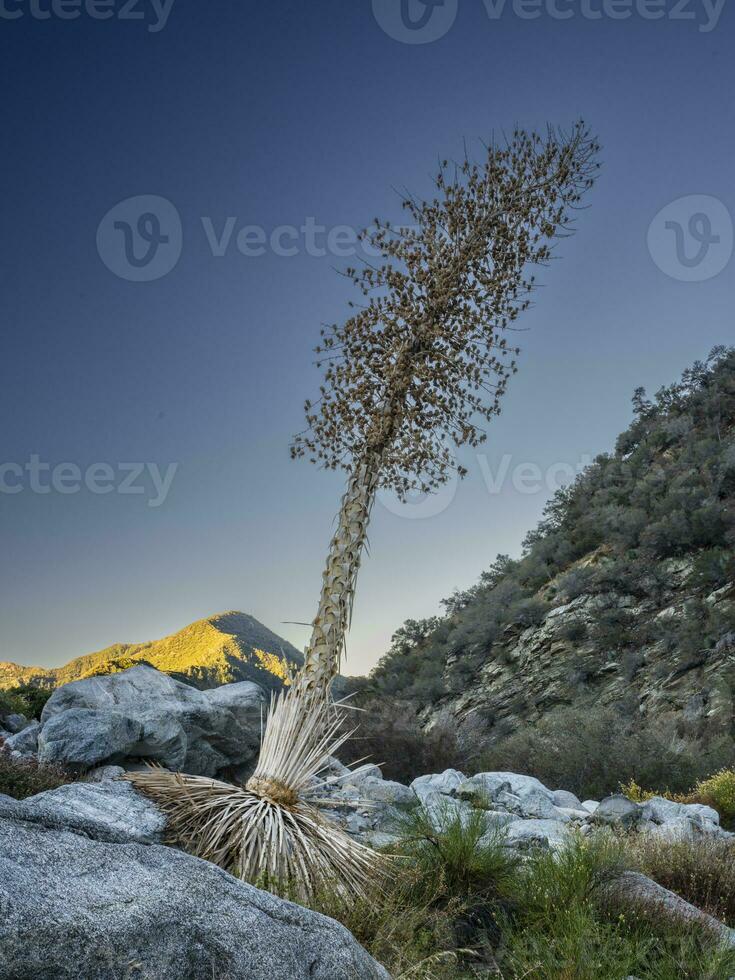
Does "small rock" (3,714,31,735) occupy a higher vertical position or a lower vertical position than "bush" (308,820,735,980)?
higher

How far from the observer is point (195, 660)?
53.5 ft

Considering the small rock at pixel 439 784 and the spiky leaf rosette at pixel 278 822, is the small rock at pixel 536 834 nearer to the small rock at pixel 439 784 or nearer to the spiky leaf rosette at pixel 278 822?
the small rock at pixel 439 784

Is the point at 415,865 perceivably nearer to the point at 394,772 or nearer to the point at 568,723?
the point at 394,772

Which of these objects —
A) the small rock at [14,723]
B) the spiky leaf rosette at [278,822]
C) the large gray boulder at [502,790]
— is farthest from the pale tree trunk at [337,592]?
the small rock at [14,723]

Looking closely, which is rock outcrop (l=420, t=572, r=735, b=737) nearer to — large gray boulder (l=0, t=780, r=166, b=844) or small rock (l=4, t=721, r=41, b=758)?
small rock (l=4, t=721, r=41, b=758)

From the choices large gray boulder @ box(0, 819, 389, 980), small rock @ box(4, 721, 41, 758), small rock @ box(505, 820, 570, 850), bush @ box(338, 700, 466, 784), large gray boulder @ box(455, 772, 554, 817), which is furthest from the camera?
bush @ box(338, 700, 466, 784)

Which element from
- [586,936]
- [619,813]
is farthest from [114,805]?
[619,813]

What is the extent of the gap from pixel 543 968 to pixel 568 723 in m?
13.5

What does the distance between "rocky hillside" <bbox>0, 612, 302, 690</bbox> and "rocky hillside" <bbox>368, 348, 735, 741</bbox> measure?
8.50m

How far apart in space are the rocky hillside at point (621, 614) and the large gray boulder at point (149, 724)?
37.4ft

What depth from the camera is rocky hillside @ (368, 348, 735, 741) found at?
19.6m

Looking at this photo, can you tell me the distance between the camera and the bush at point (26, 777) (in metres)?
5.62

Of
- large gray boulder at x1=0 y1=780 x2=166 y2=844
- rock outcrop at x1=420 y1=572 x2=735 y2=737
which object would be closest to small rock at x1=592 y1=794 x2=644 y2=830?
large gray boulder at x1=0 y1=780 x2=166 y2=844

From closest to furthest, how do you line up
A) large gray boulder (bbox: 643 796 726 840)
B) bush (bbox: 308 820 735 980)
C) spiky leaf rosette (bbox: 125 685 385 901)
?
bush (bbox: 308 820 735 980), spiky leaf rosette (bbox: 125 685 385 901), large gray boulder (bbox: 643 796 726 840)
